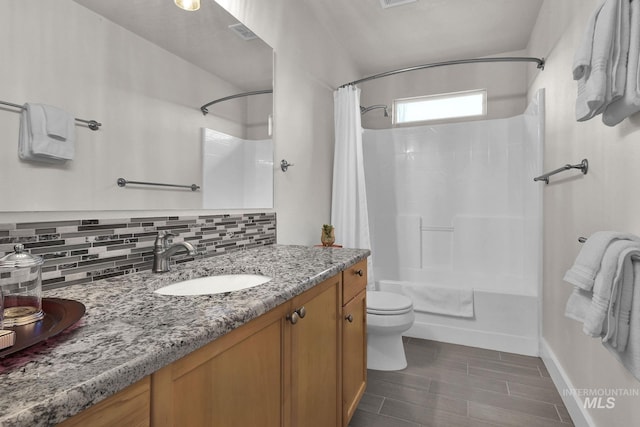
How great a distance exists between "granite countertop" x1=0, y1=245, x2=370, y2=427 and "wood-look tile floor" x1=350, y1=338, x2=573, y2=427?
111cm

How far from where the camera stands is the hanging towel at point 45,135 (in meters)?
0.88

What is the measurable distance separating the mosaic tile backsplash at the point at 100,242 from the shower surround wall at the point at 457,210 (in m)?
1.97

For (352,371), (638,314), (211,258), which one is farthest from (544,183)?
(211,258)

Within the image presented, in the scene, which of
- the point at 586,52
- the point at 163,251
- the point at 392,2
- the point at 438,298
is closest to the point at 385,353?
the point at 438,298

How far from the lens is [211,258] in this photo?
4.92ft

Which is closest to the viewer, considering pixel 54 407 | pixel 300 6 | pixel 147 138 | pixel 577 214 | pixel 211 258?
pixel 54 407

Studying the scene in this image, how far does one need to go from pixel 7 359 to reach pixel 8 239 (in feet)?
1.56

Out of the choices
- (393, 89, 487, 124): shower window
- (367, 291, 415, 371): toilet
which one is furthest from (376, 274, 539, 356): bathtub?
(393, 89, 487, 124): shower window

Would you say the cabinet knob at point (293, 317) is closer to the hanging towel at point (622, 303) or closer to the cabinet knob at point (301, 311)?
the cabinet knob at point (301, 311)

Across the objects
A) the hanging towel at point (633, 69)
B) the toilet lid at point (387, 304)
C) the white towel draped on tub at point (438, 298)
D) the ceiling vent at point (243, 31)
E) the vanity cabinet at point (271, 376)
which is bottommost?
the white towel draped on tub at point (438, 298)

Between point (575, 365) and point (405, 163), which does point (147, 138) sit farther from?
point (405, 163)

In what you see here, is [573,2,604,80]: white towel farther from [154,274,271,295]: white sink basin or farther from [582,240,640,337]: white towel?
[154,274,271,295]: white sink basin

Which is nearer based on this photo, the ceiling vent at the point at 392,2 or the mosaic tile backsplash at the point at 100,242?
the mosaic tile backsplash at the point at 100,242

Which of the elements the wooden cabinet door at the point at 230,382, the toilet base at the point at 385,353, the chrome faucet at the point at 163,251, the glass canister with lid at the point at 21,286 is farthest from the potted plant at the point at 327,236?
the glass canister with lid at the point at 21,286
